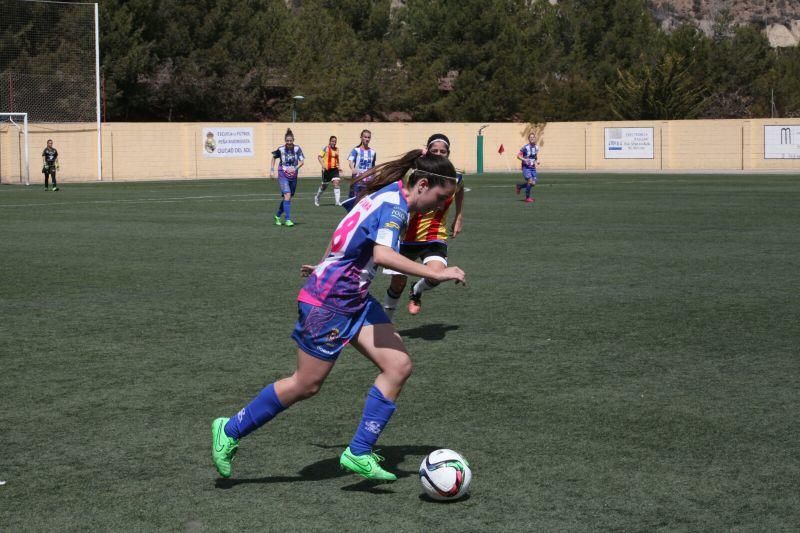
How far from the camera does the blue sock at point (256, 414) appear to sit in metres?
5.60

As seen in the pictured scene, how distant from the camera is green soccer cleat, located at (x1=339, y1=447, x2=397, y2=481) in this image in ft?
18.2

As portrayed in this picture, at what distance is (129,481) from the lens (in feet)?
18.6

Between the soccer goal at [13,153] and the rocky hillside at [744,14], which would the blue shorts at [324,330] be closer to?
the soccer goal at [13,153]

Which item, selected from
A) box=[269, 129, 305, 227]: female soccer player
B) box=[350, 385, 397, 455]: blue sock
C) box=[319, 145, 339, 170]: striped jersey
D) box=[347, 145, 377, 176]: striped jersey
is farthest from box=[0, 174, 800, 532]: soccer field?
box=[319, 145, 339, 170]: striped jersey

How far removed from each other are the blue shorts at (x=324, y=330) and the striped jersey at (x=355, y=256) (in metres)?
0.03

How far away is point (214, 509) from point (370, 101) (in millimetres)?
68573

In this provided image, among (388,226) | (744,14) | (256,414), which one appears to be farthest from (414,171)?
(744,14)

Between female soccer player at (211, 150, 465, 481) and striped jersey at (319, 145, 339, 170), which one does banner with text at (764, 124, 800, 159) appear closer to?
striped jersey at (319, 145, 339, 170)

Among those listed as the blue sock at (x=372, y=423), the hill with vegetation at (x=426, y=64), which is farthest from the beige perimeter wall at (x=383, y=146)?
the blue sock at (x=372, y=423)

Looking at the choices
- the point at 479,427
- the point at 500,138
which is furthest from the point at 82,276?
the point at 500,138

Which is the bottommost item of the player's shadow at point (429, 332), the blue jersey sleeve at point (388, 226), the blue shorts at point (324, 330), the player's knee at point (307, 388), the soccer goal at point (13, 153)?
the player's shadow at point (429, 332)

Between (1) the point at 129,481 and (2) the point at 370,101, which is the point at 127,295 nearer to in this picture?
(1) the point at 129,481

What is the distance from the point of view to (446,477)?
529 cm

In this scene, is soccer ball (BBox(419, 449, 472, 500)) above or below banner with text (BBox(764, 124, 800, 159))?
below
